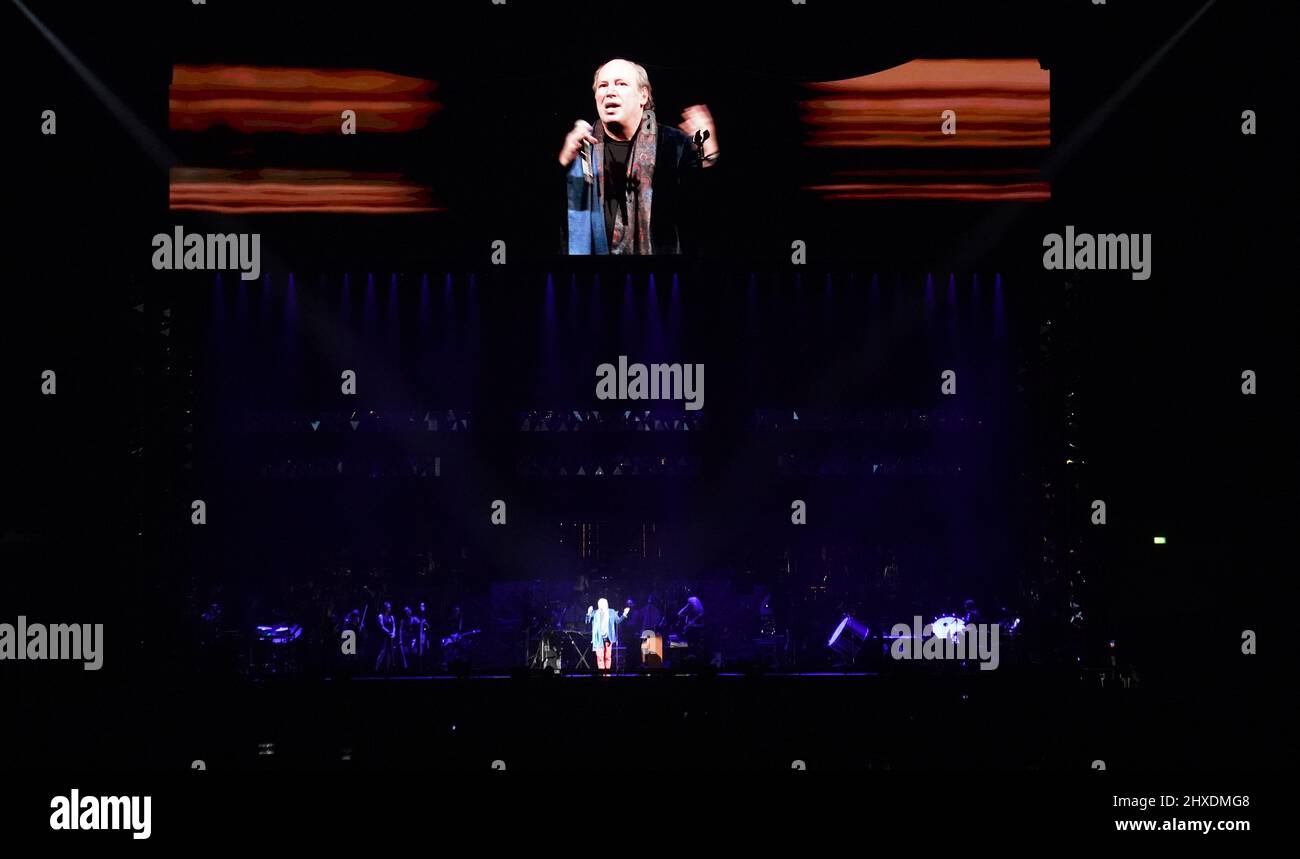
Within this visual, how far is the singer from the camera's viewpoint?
8523 mm

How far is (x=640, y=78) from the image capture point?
28.0ft

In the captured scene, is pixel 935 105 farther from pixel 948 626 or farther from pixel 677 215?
pixel 948 626

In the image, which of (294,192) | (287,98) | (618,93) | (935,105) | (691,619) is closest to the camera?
(618,93)

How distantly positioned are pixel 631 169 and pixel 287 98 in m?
2.62

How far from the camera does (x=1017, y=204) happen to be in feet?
30.0

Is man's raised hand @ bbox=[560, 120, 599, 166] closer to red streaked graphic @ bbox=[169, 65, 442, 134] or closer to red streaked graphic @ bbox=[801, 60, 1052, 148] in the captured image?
red streaked graphic @ bbox=[169, 65, 442, 134]

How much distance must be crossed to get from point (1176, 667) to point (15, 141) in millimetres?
9805

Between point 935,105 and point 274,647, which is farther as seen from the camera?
point 274,647

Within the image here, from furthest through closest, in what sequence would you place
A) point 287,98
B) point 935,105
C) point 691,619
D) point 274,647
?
point 691,619 < point 274,647 < point 935,105 < point 287,98

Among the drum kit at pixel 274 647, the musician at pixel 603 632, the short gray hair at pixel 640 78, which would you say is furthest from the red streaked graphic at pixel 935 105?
the drum kit at pixel 274 647

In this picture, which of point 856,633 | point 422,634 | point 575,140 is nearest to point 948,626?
point 856,633

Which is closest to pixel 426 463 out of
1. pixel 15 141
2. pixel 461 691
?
pixel 461 691

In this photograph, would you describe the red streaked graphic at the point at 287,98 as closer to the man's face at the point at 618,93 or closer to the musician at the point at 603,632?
the man's face at the point at 618,93

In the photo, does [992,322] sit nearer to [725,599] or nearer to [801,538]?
[801,538]
